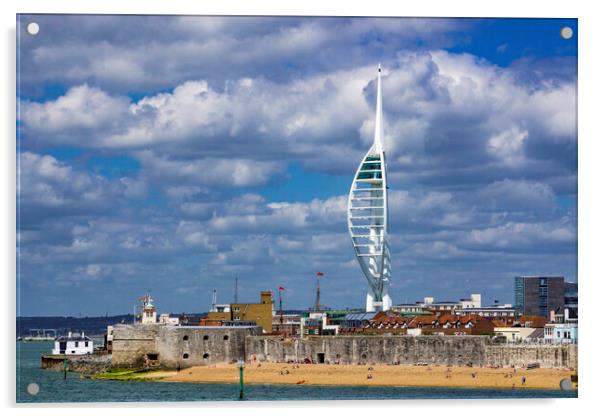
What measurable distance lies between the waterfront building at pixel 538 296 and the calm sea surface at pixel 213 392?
1256 centimetres

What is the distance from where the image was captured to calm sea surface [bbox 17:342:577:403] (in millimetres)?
31094

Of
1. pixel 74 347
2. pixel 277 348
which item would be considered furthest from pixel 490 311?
pixel 277 348

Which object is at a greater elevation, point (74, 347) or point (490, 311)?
point (490, 311)

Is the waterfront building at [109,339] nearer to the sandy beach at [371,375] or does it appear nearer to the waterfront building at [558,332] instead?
the sandy beach at [371,375]

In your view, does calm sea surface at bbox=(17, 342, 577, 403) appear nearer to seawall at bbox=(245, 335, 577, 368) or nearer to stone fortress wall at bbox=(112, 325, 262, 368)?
stone fortress wall at bbox=(112, 325, 262, 368)

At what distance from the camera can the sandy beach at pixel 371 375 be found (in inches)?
1459

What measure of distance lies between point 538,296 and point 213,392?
21.5 meters

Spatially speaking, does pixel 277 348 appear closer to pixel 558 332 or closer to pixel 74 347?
pixel 558 332

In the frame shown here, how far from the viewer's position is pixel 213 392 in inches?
1599

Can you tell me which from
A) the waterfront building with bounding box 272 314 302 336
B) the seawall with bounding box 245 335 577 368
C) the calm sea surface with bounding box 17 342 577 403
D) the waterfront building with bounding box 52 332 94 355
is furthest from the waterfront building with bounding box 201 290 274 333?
the calm sea surface with bounding box 17 342 577 403

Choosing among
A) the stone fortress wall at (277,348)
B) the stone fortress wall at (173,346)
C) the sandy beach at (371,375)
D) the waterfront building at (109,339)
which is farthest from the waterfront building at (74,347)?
the sandy beach at (371,375)

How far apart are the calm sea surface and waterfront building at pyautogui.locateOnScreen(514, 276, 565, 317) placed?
12.6 meters

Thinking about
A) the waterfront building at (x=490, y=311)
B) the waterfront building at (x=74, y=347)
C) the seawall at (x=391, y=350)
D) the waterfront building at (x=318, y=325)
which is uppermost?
the waterfront building at (x=490, y=311)
